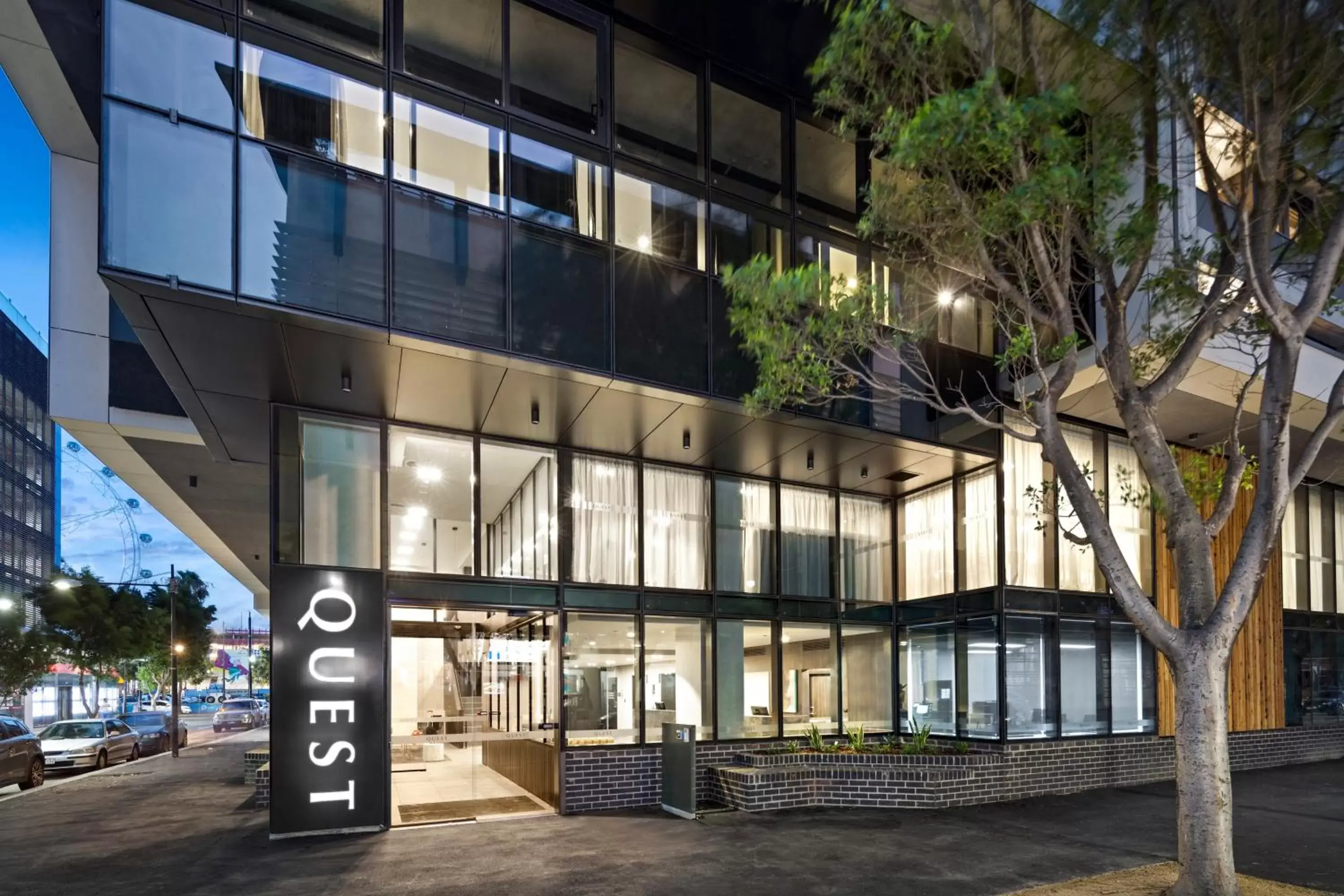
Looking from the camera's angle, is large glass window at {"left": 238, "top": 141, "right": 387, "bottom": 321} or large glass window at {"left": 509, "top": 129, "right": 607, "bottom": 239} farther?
large glass window at {"left": 509, "top": 129, "right": 607, "bottom": 239}

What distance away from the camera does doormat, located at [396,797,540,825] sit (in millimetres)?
11953

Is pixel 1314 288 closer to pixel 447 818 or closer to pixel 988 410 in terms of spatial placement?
pixel 988 410

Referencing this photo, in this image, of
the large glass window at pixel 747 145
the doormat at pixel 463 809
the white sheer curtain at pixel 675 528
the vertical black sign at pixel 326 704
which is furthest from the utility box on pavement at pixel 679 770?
the large glass window at pixel 747 145

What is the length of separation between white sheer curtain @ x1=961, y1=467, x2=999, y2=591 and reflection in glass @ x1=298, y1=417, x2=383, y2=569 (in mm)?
9520

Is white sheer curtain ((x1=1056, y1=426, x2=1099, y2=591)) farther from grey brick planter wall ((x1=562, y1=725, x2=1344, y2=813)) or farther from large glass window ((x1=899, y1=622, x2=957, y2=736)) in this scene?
grey brick planter wall ((x1=562, y1=725, x2=1344, y2=813))

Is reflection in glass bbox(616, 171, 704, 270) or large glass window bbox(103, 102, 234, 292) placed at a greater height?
reflection in glass bbox(616, 171, 704, 270)

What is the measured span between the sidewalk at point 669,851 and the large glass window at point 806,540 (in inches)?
162

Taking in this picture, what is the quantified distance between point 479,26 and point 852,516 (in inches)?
395

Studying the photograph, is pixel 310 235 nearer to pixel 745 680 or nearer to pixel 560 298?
pixel 560 298

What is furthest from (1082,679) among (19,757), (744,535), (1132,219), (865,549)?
(19,757)

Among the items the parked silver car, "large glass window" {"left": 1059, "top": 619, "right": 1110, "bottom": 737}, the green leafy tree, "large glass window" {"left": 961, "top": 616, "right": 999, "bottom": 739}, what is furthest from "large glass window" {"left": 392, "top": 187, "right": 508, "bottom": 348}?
the parked silver car

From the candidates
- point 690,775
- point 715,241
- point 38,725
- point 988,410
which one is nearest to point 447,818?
point 690,775

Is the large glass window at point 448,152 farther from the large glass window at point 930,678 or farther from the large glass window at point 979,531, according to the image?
the large glass window at point 930,678

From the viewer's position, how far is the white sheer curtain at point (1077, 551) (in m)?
15.5
